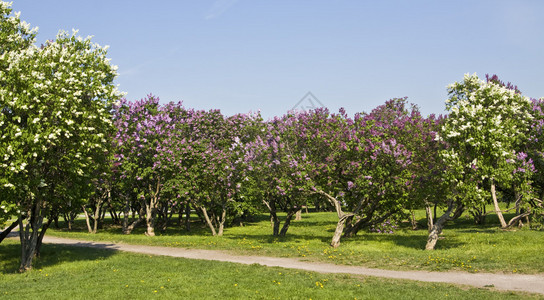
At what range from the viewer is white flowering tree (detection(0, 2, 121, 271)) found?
20.2 m

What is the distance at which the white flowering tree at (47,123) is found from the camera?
66.2ft

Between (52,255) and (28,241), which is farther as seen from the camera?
(52,255)

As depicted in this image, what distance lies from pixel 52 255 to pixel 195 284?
14.8 metres

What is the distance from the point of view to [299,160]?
3070cm

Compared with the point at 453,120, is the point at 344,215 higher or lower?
lower

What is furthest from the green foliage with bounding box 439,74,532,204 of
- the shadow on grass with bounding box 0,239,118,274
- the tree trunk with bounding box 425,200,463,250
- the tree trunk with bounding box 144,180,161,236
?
the tree trunk with bounding box 144,180,161,236

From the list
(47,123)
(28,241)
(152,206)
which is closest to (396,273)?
(47,123)

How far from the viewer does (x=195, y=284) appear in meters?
17.7

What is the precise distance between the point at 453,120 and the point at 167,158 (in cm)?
2414

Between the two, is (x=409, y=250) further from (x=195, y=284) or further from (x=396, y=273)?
(x=195, y=284)

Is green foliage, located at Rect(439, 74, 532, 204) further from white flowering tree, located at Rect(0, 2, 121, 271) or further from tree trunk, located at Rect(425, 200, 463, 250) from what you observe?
white flowering tree, located at Rect(0, 2, 121, 271)

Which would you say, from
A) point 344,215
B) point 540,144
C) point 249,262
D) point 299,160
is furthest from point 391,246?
point 540,144

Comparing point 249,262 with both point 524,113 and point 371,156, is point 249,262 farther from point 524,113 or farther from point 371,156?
point 524,113

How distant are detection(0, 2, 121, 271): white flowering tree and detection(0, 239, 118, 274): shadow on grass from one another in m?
1.73
